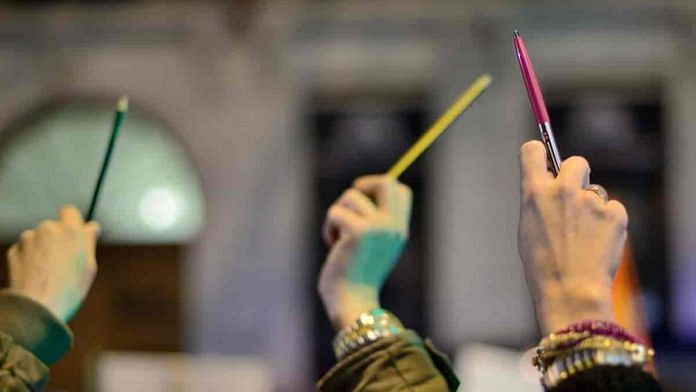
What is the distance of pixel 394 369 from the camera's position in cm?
72

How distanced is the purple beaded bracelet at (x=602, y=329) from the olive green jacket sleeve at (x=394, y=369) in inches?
7.7

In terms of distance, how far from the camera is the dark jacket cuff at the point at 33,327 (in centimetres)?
73

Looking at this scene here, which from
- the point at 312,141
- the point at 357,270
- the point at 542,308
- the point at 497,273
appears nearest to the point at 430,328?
the point at 497,273

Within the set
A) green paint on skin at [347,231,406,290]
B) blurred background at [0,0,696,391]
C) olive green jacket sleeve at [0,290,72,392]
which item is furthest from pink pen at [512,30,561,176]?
blurred background at [0,0,696,391]

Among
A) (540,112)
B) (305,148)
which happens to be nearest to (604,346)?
(540,112)

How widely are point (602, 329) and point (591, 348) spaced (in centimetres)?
2

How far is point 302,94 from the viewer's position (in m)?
3.53

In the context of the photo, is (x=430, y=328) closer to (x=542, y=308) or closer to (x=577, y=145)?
(x=577, y=145)

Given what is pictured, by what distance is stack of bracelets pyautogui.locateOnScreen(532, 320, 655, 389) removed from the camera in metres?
0.53

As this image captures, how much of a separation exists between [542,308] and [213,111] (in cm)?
311

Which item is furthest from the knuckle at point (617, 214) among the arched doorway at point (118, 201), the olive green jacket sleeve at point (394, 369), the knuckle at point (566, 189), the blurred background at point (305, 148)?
the arched doorway at point (118, 201)

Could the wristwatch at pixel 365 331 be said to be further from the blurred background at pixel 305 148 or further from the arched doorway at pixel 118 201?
the arched doorway at pixel 118 201

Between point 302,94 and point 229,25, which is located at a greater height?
point 229,25

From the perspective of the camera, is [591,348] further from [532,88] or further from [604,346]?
[532,88]
